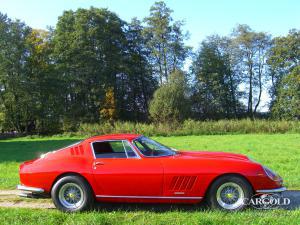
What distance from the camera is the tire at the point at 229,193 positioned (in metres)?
6.39

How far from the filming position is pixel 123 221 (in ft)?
19.8

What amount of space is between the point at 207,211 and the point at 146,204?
4.46ft

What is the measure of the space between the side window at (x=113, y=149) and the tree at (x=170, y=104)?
3711 centimetres

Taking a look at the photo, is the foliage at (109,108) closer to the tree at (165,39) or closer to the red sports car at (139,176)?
the tree at (165,39)

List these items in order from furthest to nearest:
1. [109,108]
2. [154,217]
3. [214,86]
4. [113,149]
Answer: [214,86]
[109,108]
[113,149]
[154,217]

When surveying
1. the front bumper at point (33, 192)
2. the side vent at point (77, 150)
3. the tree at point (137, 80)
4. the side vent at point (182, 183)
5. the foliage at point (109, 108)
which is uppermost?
the tree at point (137, 80)

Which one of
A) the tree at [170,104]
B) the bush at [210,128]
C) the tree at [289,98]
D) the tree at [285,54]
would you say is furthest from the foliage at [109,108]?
the tree at [285,54]

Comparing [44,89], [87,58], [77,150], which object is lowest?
[77,150]

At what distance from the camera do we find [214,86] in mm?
58219

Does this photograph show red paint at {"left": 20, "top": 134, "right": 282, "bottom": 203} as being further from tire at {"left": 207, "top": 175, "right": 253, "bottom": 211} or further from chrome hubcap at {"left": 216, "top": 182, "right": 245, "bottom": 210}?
chrome hubcap at {"left": 216, "top": 182, "right": 245, "bottom": 210}

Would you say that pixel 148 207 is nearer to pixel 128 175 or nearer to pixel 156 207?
pixel 156 207

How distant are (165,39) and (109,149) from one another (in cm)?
5127

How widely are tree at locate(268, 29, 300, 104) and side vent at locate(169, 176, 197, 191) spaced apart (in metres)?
51.0

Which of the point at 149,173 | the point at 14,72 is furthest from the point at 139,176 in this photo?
the point at 14,72
